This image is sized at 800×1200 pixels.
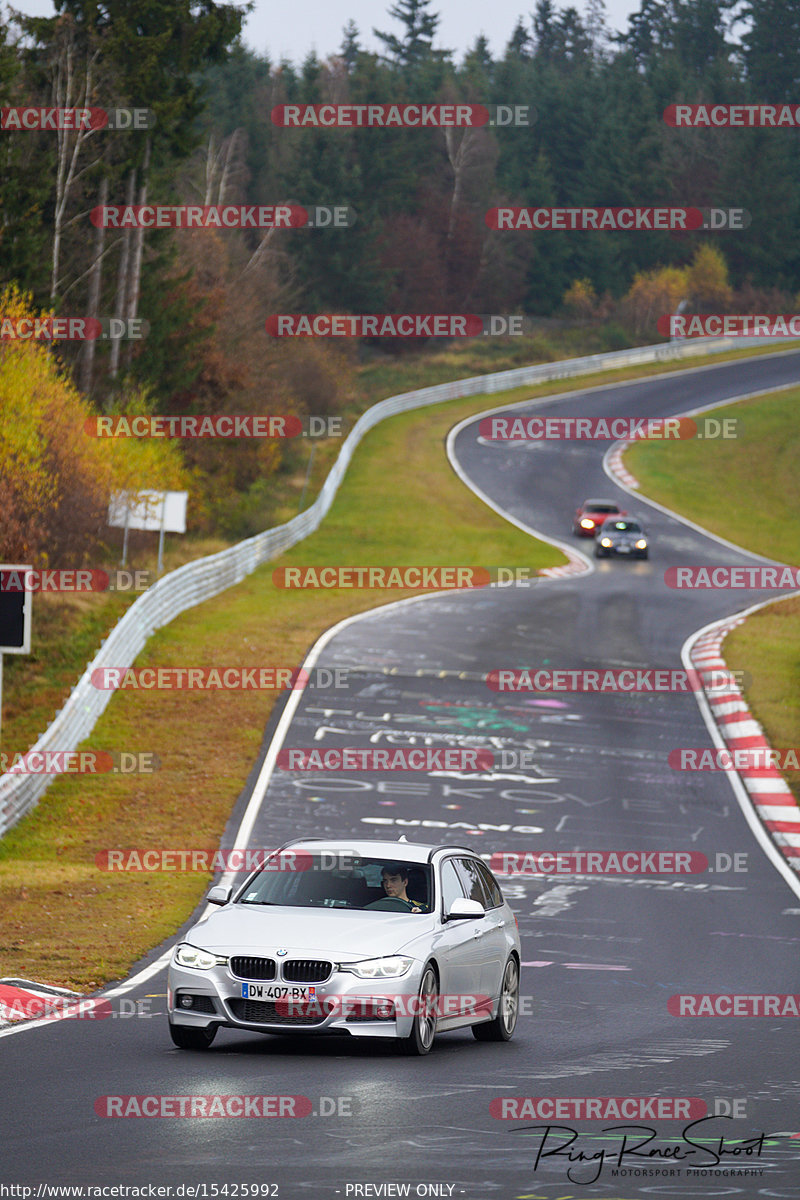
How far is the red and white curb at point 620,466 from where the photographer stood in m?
71.2

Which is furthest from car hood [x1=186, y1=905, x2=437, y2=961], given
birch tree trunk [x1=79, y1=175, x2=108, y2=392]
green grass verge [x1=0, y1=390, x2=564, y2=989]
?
birch tree trunk [x1=79, y1=175, x2=108, y2=392]

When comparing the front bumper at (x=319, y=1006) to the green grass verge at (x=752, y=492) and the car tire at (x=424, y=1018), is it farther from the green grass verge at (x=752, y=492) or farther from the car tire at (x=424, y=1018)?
the green grass verge at (x=752, y=492)

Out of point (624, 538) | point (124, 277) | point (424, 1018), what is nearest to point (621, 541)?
point (624, 538)

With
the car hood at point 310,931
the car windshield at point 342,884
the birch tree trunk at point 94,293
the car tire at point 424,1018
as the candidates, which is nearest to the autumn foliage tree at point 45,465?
the birch tree trunk at point 94,293

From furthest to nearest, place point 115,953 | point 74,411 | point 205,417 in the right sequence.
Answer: point 205,417
point 74,411
point 115,953

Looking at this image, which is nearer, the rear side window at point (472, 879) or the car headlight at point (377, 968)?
the car headlight at point (377, 968)

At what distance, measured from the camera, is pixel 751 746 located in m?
29.6

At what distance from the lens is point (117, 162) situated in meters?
54.8

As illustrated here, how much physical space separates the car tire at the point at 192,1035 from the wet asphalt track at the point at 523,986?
4.9 inches

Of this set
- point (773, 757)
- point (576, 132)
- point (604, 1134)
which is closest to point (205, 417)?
point (773, 757)

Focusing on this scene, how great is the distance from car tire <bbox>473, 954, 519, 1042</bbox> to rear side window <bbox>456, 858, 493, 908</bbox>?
1.73 ft

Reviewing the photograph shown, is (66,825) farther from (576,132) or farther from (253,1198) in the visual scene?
(576,132)

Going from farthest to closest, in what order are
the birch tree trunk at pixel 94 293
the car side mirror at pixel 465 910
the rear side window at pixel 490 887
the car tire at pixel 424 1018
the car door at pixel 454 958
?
the birch tree trunk at pixel 94 293 < the rear side window at pixel 490 887 < the car side mirror at pixel 465 910 < the car door at pixel 454 958 < the car tire at pixel 424 1018

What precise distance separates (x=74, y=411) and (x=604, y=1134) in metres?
36.4
